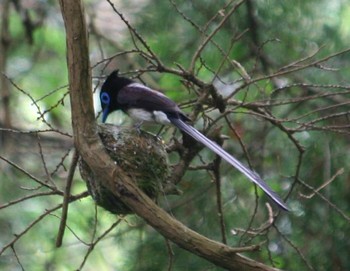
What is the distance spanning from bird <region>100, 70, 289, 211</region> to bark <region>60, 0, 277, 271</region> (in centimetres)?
41

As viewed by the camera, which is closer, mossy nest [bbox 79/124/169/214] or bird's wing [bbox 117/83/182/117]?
mossy nest [bbox 79/124/169/214]

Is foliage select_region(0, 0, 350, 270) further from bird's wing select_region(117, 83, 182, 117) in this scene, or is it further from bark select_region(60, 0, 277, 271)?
bark select_region(60, 0, 277, 271)

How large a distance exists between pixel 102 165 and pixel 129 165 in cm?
18

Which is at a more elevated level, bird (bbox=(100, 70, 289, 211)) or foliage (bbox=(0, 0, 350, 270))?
foliage (bbox=(0, 0, 350, 270))

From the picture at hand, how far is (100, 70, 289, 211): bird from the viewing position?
3.37 meters

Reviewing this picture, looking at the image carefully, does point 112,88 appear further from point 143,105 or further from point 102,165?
point 102,165

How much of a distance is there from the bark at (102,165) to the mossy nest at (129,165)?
4.7 inches

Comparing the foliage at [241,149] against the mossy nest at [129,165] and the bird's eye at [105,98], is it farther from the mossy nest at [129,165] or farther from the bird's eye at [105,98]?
the mossy nest at [129,165]

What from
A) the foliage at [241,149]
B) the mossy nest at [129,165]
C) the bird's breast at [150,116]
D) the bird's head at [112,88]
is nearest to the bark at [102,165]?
the mossy nest at [129,165]

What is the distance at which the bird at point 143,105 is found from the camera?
3367 mm

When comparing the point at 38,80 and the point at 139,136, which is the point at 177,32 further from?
the point at 139,136

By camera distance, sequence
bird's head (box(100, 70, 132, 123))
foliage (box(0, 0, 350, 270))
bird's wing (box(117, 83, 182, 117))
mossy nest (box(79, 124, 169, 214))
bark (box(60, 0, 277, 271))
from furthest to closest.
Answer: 1. foliage (box(0, 0, 350, 270))
2. bird's head (box(100, 70, 132, 123))
3. bird's wing (box(117, 83, 182, 117))
4. mossy nest (box(79, 124, 169, 214))
5. bark (box(60, 0, 277, 271))

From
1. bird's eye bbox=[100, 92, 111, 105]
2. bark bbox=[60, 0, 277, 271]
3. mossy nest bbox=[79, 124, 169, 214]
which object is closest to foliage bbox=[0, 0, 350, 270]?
bird's eye bbox=[100, 92, 111, 105]

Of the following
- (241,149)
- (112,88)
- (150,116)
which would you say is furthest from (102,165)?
(241,149)
